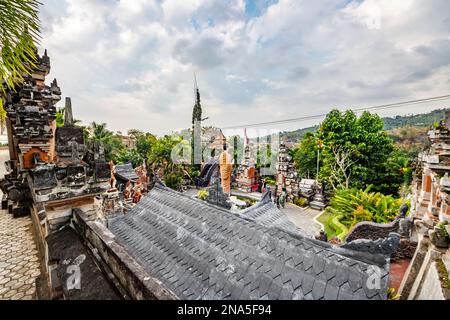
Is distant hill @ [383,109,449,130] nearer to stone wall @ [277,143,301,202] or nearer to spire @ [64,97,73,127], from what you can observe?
stone wall @ [277,143,301,202]

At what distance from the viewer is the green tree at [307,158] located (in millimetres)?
24984

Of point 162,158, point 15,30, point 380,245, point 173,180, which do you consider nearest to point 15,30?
point 15,30

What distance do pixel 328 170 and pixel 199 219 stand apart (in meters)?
17.9

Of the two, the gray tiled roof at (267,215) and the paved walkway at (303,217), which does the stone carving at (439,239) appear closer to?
the gray tiled roof at (267,215)

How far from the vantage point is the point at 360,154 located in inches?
712

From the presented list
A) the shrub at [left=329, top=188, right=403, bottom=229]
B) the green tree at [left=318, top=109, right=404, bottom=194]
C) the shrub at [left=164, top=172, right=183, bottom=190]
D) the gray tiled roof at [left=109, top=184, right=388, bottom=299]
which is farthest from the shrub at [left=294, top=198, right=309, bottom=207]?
the gray tiled roof at [left=109, top=184, right=388, bottom=299]

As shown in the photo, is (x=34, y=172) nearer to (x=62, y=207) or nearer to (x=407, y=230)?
(x=62, y=207)

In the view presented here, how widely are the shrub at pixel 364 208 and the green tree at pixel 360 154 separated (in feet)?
14.8

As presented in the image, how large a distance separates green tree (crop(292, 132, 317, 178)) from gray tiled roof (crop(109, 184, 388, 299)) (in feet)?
73.9

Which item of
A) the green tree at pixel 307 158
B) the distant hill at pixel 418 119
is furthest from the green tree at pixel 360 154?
the distant hill at pixel 418 119

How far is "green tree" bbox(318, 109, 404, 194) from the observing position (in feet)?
59.8
